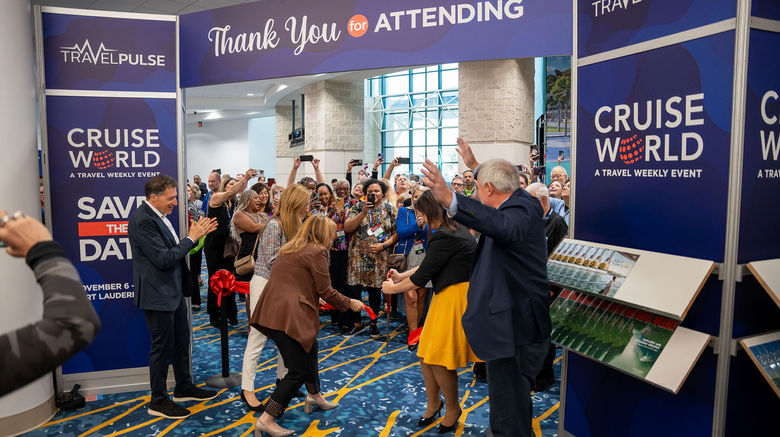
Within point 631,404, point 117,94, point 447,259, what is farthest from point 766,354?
point 117,94

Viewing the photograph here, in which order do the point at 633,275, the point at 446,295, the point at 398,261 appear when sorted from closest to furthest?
the point at 633,275 < the point at 446,295 < the point at 398,261

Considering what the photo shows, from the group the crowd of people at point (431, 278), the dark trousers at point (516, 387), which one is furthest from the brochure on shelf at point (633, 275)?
the dark trousers at point (516, 387)

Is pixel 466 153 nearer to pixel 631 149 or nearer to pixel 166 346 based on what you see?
pixel 631 149

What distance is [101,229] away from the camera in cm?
409

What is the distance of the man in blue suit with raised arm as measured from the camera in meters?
2.49

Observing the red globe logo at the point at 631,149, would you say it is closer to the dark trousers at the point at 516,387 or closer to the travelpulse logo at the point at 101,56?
the dark trousers at the point at 516,387

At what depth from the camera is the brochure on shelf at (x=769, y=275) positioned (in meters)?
2.12

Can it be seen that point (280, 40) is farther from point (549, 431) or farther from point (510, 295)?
point (549, 431)

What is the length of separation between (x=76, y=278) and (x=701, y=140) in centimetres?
238

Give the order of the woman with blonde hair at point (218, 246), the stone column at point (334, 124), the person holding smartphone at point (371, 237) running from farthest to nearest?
1. the stone column at point (334, 124)
2. the woman with blonde hair at point (218, 246)
3. the person holding smartphone at point (371, 237)

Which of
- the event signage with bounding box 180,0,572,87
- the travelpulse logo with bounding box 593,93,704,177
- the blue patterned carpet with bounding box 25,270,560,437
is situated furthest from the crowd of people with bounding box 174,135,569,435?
the event signage with bounding box 180,0,572,87

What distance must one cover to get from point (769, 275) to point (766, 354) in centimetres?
32

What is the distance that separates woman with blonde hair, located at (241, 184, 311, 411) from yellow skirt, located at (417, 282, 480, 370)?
109cm

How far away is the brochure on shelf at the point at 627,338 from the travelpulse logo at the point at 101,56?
3464 millimetres
